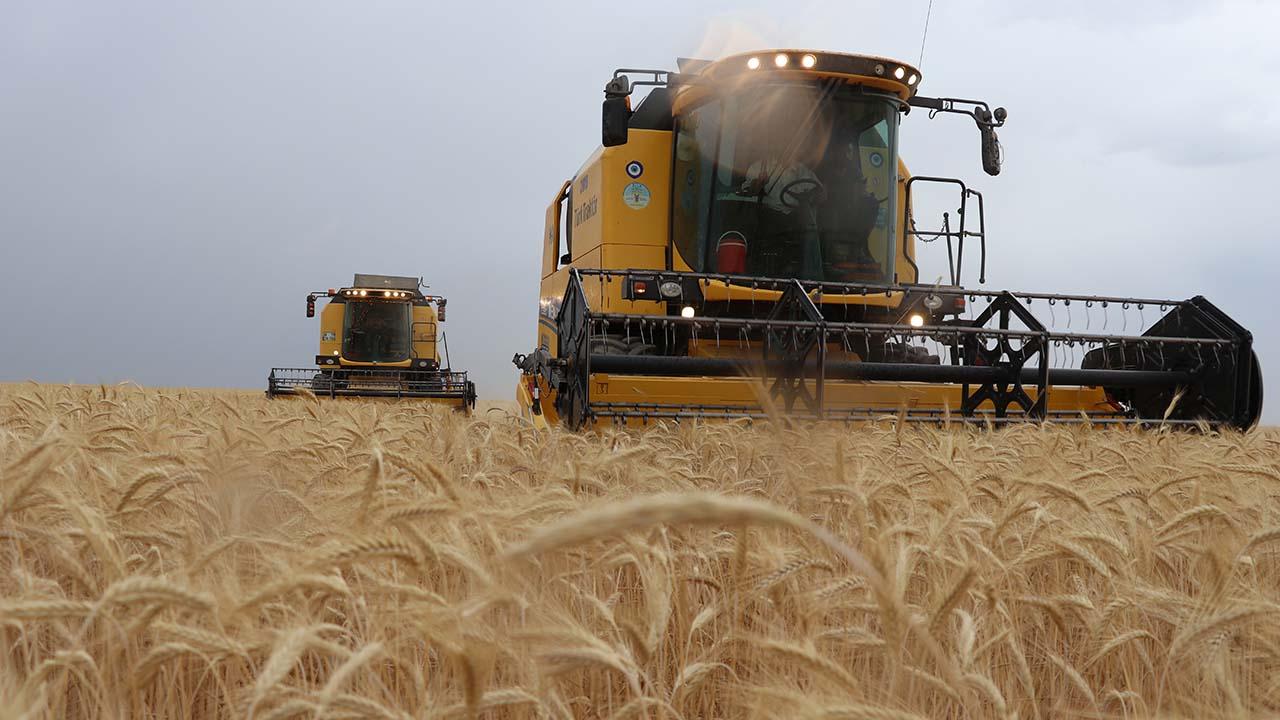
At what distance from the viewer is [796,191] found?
661 cm

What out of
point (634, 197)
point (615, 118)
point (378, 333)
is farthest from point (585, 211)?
point (378, 333)

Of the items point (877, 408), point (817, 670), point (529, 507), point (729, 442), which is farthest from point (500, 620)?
point (877, 408)

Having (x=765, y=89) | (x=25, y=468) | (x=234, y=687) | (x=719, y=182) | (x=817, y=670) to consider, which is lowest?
(x=234, y=687)

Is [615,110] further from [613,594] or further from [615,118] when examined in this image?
[613,594]

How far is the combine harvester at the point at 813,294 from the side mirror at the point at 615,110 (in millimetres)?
15

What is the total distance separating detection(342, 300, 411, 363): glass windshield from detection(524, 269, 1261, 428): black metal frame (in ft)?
37.9

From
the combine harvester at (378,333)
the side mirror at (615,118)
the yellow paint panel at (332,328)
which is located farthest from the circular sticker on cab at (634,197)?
the yellow paint panel at (332,328)

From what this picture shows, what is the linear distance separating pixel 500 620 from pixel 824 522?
115cm

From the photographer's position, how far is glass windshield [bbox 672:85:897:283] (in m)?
6.45

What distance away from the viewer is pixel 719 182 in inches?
262

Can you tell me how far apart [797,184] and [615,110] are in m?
1.53

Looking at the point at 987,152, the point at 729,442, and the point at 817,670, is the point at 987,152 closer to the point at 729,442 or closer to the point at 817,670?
the point at 729,442

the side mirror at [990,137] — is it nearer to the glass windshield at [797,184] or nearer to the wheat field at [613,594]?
the glass windshield at [797,184]

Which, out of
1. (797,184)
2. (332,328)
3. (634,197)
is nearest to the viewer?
(797,184)
